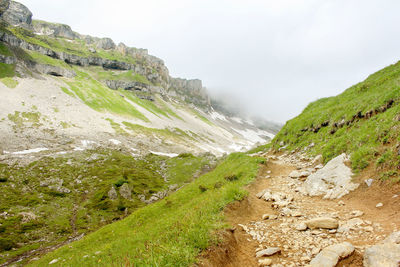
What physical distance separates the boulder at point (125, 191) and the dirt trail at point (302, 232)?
48.7m

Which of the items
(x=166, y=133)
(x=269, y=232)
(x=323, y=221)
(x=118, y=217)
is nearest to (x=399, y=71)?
(x=323, y=221)

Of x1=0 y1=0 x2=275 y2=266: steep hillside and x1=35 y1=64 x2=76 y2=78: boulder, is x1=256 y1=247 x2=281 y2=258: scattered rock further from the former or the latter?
x1=35 y1=64 x2=76 y2=78: boulder

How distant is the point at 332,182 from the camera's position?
12.7 metres

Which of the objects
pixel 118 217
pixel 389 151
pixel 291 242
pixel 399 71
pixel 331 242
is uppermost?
Result: pixel 399 71

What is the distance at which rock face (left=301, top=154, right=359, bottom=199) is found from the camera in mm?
11672

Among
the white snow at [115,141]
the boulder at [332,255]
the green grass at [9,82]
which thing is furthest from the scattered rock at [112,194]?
the green grass at [9,82]

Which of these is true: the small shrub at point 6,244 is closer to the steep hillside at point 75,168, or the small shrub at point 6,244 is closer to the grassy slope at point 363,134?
the steep hillside at point 75,168

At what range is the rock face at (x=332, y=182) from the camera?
11672mm

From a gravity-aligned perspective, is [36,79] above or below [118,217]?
above

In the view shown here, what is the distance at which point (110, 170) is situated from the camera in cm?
7062

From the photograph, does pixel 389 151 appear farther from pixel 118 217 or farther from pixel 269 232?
pixel 118 217

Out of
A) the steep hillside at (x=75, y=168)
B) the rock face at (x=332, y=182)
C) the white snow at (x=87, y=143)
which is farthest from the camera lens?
the white snow at (x=87, y=143)

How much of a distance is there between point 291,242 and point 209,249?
323 cm

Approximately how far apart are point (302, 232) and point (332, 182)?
6.05m
